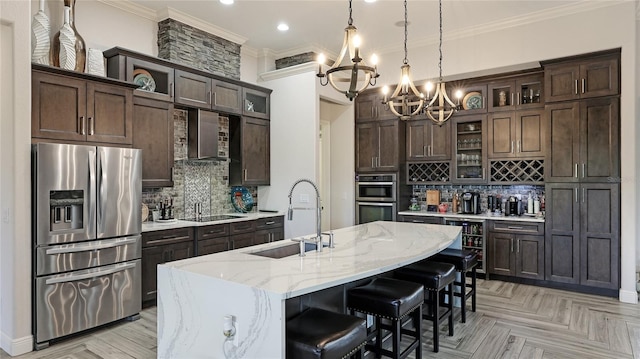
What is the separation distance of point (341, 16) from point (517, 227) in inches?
140

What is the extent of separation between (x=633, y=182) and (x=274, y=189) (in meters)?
4.52

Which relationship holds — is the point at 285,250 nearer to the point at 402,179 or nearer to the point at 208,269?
the point at 208,269

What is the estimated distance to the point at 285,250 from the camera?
2975 mm

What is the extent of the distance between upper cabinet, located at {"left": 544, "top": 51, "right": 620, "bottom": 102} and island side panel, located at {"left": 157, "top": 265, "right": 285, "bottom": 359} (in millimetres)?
4687

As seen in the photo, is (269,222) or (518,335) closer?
(518,335)

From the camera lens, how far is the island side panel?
182cm

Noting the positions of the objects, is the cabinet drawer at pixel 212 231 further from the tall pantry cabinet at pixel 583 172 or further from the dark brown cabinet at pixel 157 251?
the tall pantry cabinet at pixel 583 172

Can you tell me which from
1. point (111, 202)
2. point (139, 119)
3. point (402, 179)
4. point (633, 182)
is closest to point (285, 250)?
point (111, 202)

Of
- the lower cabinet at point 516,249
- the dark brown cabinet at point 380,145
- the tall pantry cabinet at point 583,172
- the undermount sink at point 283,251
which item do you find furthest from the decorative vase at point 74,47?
the tall pantry cabinet at point 583,172

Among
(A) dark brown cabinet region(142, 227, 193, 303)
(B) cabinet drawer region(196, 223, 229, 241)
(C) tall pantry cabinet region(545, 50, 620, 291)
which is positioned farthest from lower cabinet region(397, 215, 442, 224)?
(A) dark brown cabinet region(142, 227, 193, 303)

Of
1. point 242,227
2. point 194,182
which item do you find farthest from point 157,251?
point 194,182

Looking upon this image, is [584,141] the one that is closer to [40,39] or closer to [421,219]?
[421,219]

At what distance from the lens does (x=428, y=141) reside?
6.05 meters

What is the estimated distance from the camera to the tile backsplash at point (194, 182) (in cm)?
498
